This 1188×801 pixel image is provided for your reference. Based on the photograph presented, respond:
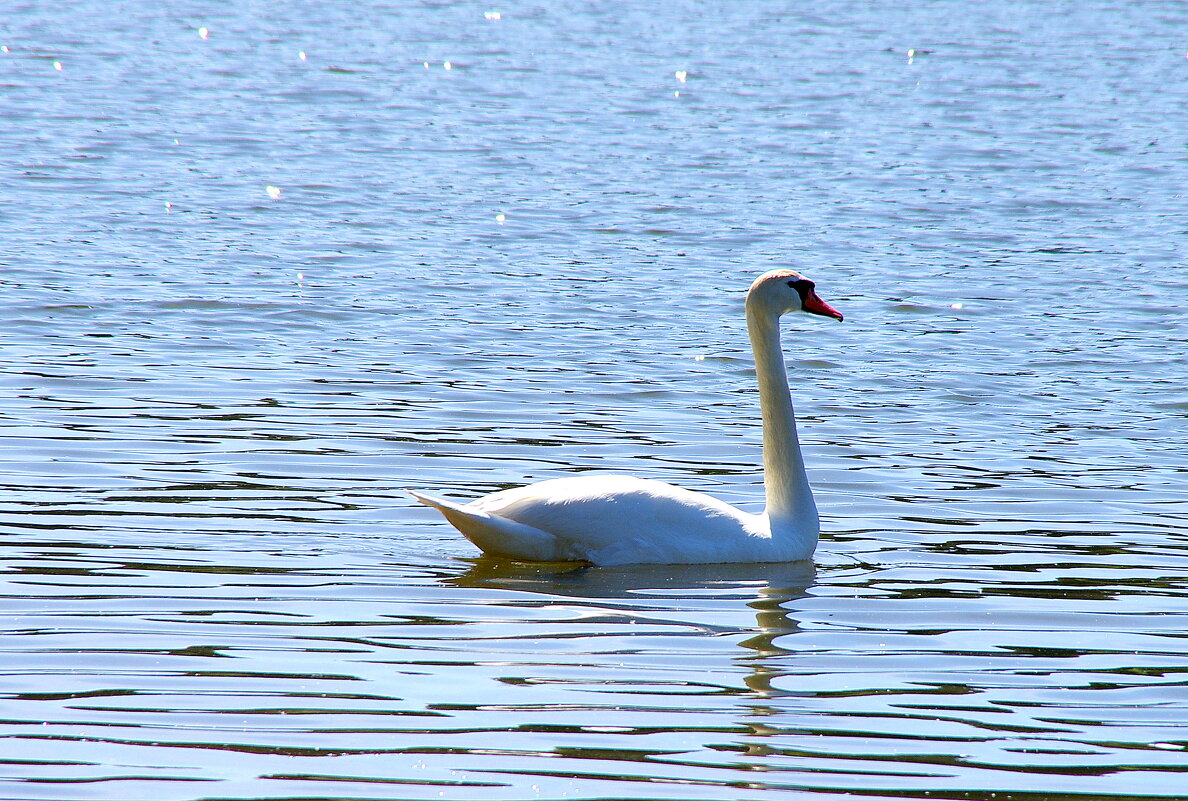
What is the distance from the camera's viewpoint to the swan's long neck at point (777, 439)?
761cm

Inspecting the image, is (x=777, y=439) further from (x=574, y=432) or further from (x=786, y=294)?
(x=574, y=432)

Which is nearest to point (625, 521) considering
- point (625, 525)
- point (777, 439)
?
point (625, 525)

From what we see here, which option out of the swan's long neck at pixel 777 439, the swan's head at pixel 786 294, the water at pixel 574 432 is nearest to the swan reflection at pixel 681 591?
the water at pixel 574 432

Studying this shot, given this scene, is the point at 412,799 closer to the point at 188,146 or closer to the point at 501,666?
the point at 501,666

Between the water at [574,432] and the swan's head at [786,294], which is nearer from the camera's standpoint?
the water at [574,432]

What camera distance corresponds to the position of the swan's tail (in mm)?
7047

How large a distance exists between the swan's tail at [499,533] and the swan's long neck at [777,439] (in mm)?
990

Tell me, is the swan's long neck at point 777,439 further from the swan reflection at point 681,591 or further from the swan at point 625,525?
the swan reflection at point 681,591

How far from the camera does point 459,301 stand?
42.7 feet

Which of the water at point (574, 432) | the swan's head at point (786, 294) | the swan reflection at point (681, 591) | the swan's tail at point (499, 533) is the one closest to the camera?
the water at point (574, 432)

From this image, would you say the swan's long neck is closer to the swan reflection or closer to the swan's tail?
the swan reflection

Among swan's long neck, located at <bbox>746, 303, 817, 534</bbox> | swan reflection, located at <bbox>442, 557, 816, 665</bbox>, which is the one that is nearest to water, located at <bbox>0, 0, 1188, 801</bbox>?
swan reflection, located at <bbox>442, 557, 816, 665</bbox>

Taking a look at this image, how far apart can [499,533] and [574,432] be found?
2375mm

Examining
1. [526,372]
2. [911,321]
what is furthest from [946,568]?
[911,321]
